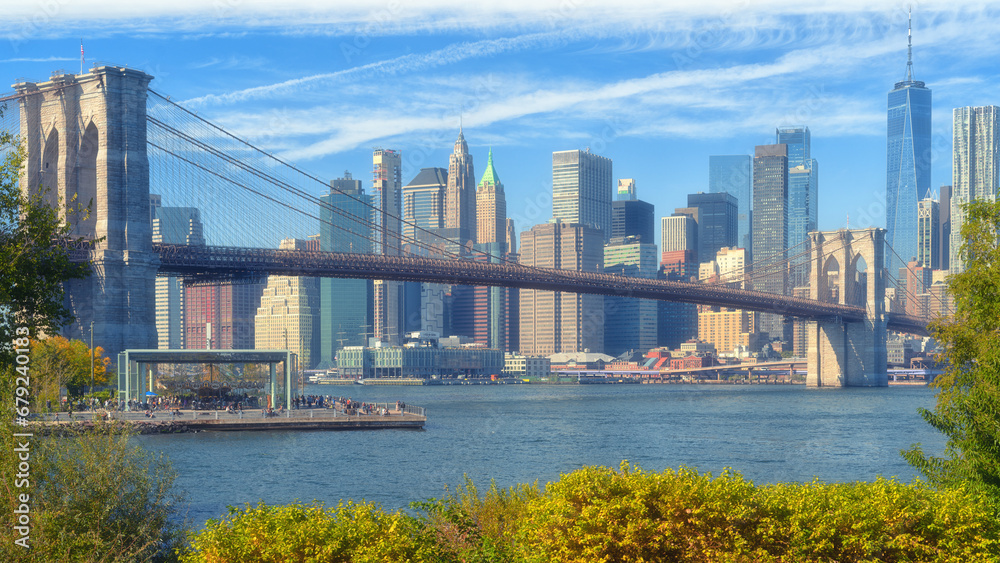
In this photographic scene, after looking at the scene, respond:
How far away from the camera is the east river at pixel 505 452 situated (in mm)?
31656

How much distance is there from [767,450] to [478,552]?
33.6 m

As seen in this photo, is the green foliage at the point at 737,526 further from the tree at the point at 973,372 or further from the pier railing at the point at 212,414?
the pier railing at the point at 212,414

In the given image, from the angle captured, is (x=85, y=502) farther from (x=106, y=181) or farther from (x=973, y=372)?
(x=106, y=181)

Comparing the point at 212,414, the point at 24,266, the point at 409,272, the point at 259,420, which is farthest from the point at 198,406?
the point at 24,266

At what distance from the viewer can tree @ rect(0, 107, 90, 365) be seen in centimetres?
1585

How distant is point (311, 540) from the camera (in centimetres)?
1138

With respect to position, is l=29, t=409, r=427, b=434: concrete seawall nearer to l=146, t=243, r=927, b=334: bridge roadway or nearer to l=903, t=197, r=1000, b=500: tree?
l=146, t=243, r=927, b=334: bridge roadway

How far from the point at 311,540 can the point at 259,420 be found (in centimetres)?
4046

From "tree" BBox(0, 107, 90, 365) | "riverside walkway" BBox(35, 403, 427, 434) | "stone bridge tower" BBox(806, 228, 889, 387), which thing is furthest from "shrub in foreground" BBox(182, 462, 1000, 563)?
"stone bridge tower" BBox(806, 228, 889, 387)

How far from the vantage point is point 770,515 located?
38.5ft

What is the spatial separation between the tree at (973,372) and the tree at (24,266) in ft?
46.6

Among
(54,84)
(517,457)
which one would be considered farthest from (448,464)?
(54,84)

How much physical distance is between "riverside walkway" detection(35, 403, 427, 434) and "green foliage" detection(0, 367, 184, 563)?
2905cm

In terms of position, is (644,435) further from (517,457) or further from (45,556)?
(45,556)
